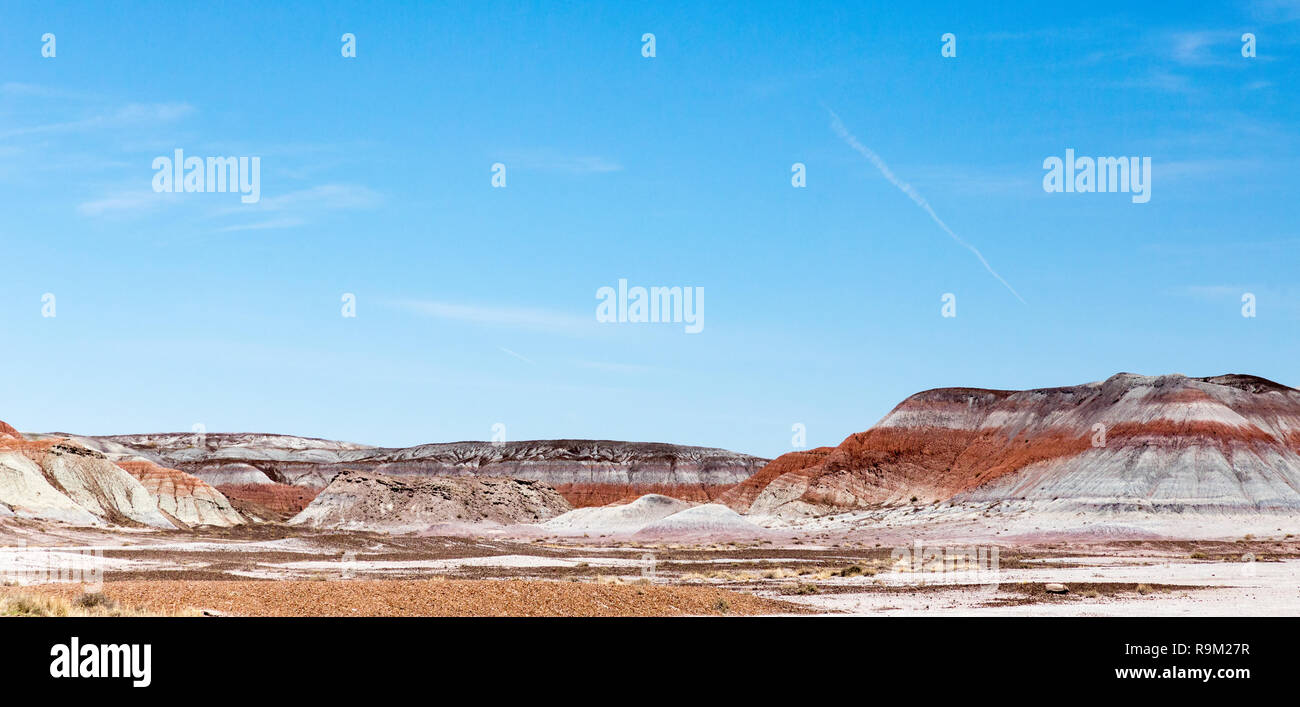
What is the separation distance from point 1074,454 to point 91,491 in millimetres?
80227

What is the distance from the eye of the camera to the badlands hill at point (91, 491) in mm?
72812

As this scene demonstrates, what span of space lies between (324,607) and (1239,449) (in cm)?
8992

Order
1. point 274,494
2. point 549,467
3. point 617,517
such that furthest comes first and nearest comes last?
point 549,467, point 274,494, point 617,517

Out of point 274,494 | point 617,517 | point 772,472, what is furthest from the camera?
point 274,494

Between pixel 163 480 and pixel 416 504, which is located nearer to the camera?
pixel 163 480

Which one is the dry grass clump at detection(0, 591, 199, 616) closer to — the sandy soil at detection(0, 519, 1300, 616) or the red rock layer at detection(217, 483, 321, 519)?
the sandy soil at detection(0, 519, 1300, 616)

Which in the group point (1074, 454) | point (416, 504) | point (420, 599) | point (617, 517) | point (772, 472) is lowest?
point (617, 517)

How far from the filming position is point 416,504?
108 meters

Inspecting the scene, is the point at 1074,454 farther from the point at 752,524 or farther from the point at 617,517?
the point at 617,517
